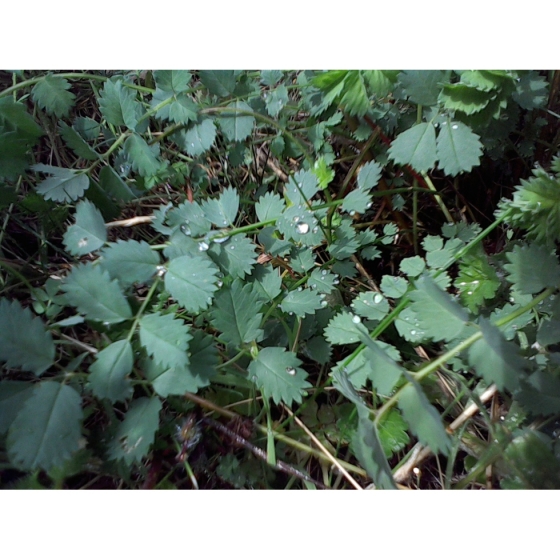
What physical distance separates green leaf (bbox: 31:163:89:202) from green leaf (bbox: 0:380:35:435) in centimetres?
51

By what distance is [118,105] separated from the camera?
3.74 feet

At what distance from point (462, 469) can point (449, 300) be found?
0.50m

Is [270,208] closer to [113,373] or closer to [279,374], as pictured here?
[279,374]

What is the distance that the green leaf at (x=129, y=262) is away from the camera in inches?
33.9

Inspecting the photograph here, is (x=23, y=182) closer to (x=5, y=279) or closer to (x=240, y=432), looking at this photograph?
(x=5, y=279)

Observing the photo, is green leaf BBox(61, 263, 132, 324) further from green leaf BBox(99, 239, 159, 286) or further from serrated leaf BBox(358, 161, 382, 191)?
serrated leaf BBox(358, 161, 382, 191)

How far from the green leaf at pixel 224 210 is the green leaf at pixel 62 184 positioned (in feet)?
1.16

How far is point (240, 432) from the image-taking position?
969 mm

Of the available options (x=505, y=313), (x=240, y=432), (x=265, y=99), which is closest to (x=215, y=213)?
(x=265, y=99)

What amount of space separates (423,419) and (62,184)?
3.37 ft

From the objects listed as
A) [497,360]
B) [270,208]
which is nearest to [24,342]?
[270,208]

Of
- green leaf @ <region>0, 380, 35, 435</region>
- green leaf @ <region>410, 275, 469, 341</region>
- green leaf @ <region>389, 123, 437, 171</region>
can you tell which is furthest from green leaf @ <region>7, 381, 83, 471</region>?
A: green leaf @ <region>389, 123, 437, 171</region>

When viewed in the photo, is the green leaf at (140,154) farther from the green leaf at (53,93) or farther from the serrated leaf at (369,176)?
the serrated leaf at (369,176)
